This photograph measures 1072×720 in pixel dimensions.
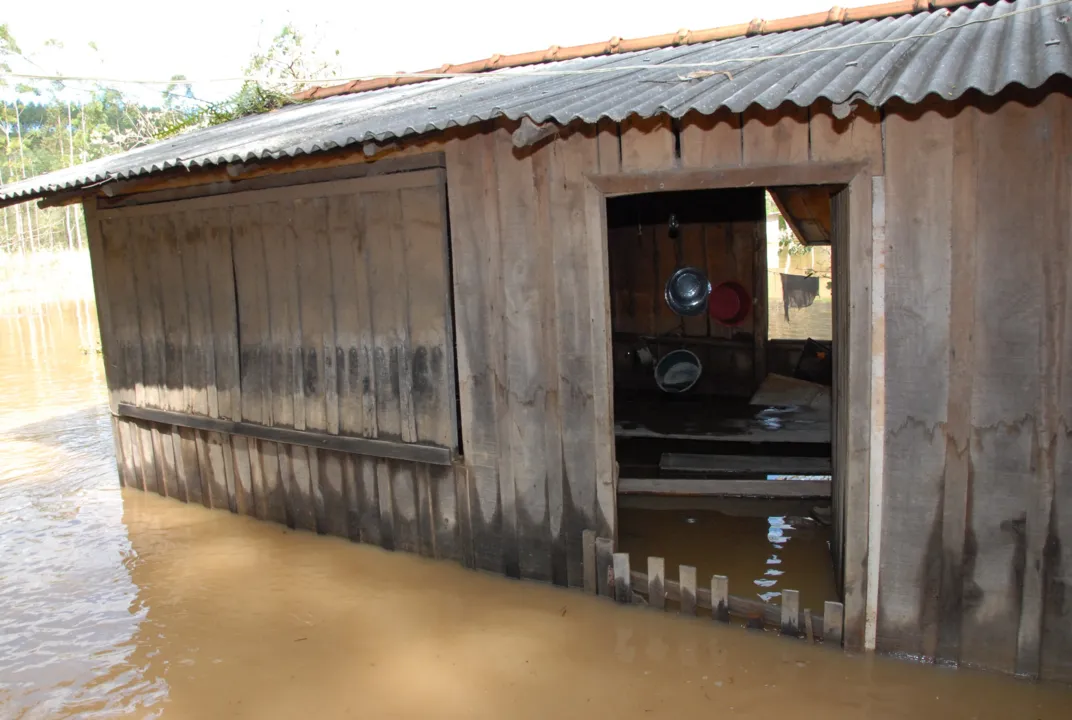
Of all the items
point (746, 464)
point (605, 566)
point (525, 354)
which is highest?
point (525, 354)

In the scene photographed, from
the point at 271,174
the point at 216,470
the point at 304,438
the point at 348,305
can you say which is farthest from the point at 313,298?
the point at 216,470

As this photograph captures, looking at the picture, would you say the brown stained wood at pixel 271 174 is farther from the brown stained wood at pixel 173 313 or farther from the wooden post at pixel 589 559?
the wooden post at pixel 589 559

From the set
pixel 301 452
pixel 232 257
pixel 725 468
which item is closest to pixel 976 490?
pixel 725 468

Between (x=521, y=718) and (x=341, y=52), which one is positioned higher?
(x=341, y=52)

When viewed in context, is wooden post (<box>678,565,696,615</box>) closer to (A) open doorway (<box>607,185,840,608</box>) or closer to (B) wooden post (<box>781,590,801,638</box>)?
(B) wooden post (<box>781,590,801,638</box>)

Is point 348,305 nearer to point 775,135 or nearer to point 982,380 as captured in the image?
point 775,135

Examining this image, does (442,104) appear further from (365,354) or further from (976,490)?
(976,490)

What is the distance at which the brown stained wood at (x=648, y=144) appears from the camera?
4.61m

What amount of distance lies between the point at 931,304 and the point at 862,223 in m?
0.53

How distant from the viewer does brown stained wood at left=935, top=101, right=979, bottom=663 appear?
3.90 meters

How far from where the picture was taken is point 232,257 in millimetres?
6688

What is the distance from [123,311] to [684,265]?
21.8 ft

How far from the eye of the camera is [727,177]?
446 centimetres

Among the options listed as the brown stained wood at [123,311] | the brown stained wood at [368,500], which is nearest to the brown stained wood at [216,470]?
the brown stained wood at [123,311]
